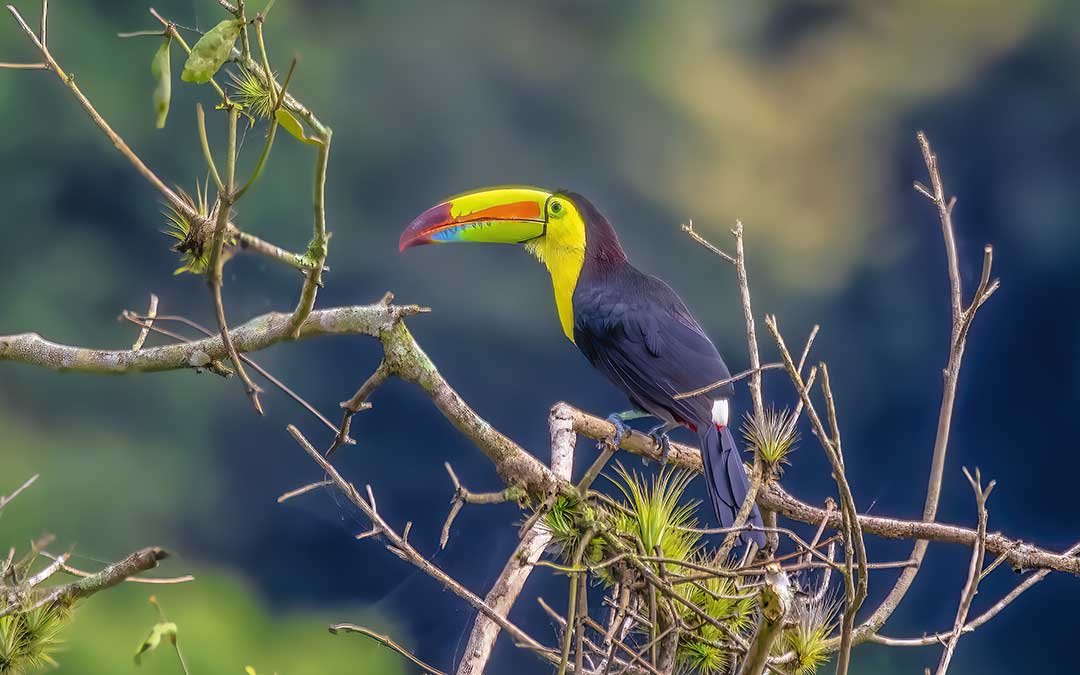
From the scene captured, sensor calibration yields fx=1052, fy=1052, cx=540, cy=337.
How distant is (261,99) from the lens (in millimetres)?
1291

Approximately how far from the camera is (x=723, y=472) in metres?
1.73

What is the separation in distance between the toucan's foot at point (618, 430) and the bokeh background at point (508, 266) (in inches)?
17.2

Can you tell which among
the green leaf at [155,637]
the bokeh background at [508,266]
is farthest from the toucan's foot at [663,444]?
the green leaf at [155,637]

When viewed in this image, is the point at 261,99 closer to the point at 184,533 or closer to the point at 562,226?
the point at 562,226

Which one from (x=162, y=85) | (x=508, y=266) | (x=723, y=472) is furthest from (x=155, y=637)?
(x=508, y=266)

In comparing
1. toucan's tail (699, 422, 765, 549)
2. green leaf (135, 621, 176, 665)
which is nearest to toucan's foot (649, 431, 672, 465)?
toucan's tail (699, 422, 765, 549)

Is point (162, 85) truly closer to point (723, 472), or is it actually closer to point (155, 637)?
point (155, 637)

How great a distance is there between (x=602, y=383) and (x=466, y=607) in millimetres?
604

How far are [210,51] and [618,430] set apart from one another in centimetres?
104

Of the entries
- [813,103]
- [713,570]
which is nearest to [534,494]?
[713,570]

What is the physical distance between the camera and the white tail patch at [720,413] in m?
1.76

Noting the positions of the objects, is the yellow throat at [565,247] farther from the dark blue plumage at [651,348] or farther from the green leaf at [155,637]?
the green leaf at [155,637]

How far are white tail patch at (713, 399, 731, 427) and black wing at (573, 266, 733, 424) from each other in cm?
1

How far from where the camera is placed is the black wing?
1.78 metres
